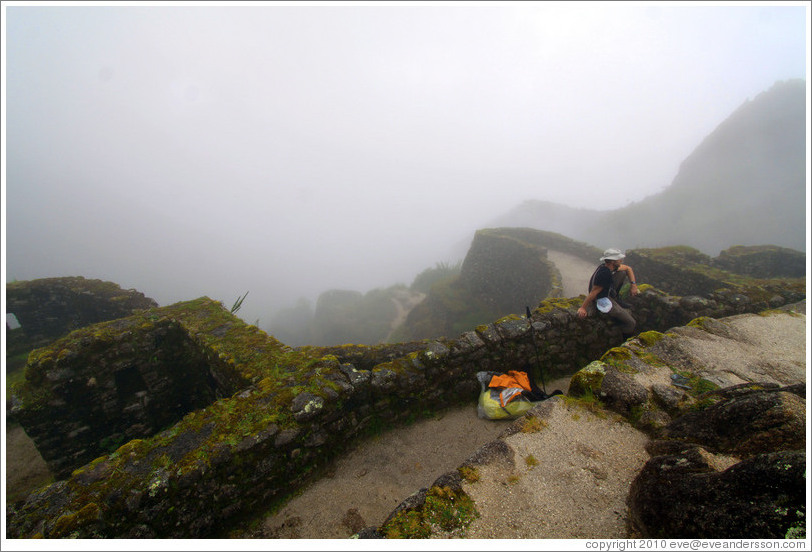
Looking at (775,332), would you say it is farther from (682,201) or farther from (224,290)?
(224,290)

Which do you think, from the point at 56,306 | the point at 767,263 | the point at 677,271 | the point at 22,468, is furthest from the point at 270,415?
the point at 767,263

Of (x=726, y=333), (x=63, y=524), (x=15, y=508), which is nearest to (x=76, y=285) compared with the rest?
(x=15, y=508)

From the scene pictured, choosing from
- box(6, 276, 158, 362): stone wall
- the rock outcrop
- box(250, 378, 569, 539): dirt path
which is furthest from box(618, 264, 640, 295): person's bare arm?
box(6, 276, 158, 362): stone wall

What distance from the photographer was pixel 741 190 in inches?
1465

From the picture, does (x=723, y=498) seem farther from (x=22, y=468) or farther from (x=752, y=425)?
(x=22, y=468)

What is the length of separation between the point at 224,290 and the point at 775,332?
435ft

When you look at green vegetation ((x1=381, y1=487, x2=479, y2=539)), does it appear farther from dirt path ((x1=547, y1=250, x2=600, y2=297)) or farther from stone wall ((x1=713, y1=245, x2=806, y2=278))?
stone wall ((x1=713, y1=245, x2=806, y2=278))

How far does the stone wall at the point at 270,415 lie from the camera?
3.17 m

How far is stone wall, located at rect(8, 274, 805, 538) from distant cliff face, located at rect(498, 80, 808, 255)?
4080cm

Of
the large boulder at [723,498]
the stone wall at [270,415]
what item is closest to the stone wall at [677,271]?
the stone wall at [270,415]

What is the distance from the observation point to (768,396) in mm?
2770

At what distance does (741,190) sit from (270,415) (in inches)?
2267

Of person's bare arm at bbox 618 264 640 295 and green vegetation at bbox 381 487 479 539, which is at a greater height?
person's bare arm at bbox 618 264 640 295

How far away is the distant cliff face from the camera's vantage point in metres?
→ 33.6
